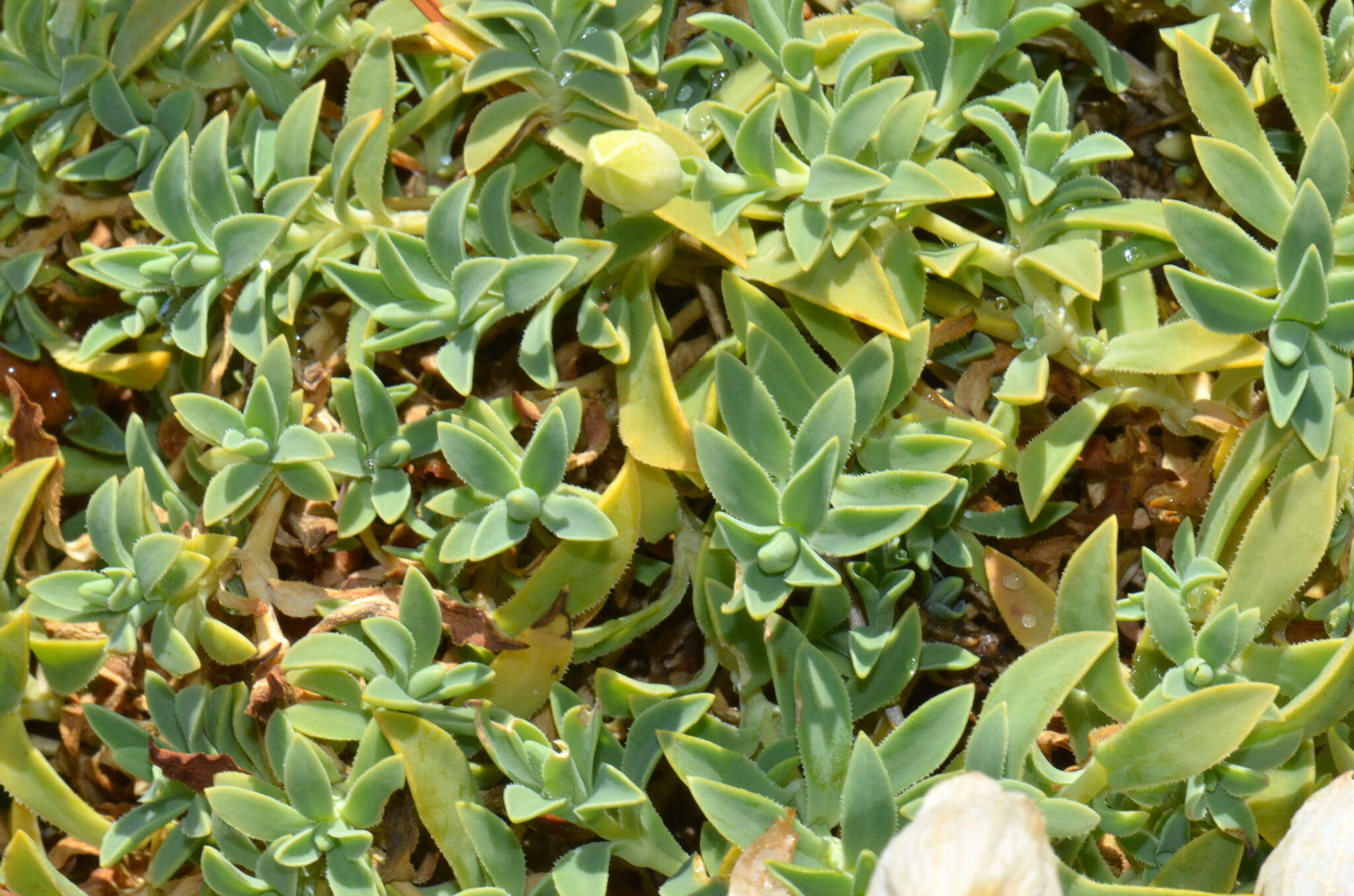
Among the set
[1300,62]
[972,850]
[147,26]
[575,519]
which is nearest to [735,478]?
[575,519]

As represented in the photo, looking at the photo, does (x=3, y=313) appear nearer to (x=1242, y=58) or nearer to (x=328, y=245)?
(x=328, y=245)

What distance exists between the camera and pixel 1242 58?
1.57 metres

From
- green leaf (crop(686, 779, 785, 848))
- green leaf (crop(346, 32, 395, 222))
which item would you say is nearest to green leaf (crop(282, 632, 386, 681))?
green leaf (crop(686, 779, 785, 848))

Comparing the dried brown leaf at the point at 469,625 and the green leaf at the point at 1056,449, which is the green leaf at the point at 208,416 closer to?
the dried brown leaf at the point at 469,625

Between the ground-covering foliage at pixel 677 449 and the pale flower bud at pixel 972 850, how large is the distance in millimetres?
119

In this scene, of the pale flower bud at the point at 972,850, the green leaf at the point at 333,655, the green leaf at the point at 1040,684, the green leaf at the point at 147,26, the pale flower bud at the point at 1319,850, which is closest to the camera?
the pale flower bud at the point at 972,850

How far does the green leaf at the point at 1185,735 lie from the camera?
1.08 metres

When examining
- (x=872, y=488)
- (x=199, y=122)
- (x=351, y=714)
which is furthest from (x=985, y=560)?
(x=199, y=122)

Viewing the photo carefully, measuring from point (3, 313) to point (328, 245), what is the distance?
475mm

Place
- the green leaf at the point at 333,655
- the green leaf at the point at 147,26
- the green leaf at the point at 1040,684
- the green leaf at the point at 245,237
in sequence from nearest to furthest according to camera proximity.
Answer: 1. the green leaf at the point at 1040,684
2. the green leaf at the point at 333,655
3. the green leaf at the point at 245,237
4. the green leaf at the point at 147,26

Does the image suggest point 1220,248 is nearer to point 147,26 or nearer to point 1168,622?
point 1168,622

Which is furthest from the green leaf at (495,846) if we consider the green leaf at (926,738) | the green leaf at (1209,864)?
the green leaf at (1209,864)

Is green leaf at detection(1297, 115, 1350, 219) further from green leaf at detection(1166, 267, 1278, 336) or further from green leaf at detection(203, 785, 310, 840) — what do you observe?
green leaf at detection(203, 785, 310, 840)

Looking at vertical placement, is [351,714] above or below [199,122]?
Answer: below
